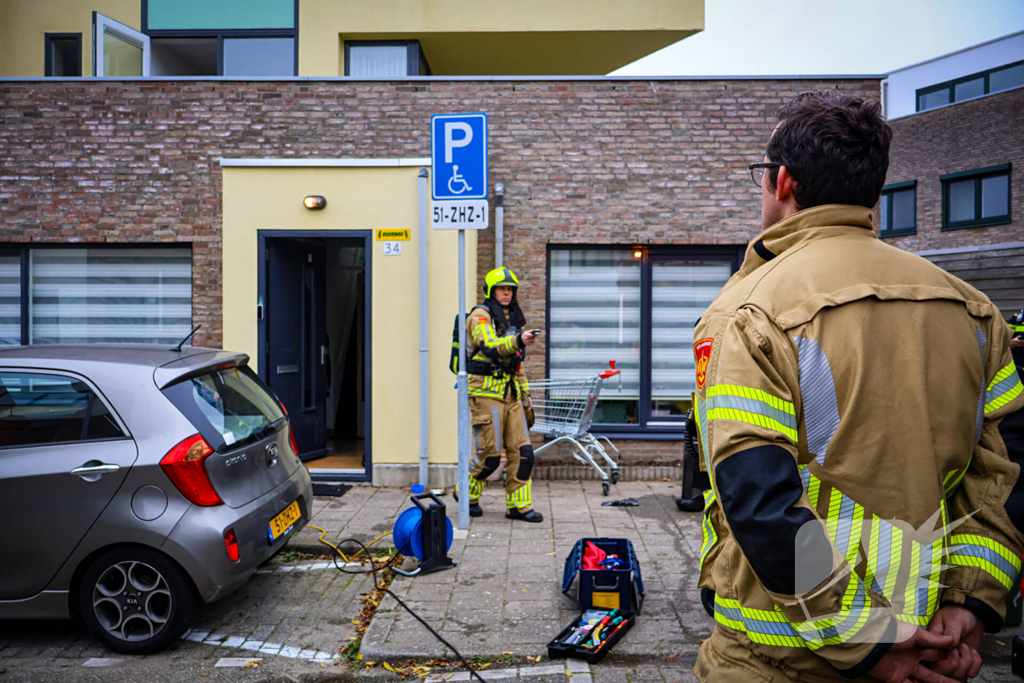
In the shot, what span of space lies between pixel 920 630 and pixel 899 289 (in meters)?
0.69

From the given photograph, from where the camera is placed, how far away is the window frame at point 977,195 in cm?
2134

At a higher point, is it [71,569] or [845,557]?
[845,557]

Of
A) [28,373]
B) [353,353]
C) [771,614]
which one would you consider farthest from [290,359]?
[771,614]

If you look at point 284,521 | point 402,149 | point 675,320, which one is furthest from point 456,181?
point 675,320

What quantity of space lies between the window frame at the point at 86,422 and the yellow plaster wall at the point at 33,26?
29.4 feet

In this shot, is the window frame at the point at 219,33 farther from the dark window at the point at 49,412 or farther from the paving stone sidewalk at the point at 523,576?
the dark window at the point at 49,412

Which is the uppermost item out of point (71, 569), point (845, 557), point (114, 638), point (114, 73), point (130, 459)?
point (114, 73)

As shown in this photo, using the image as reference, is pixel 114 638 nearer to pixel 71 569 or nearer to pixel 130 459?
pixel 71 569

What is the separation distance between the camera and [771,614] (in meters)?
1.45

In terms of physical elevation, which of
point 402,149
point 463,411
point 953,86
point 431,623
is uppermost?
point 953,86

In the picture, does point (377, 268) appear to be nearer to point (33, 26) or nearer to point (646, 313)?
point (646, 313)

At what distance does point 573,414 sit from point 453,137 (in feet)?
11.6

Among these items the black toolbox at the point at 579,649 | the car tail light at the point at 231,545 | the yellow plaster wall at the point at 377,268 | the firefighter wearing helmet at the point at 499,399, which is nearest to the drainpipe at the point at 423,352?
the yellow plaster wall at the point at 377,268

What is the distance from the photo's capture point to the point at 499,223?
8.20 meters
